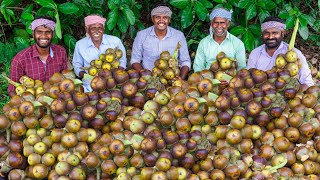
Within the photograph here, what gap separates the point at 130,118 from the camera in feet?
7.82

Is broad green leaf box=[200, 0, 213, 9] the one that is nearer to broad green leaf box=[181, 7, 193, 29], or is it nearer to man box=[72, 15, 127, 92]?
broad green leaf box=[181, 7, 193, 29]

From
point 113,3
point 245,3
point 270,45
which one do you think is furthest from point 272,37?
point 113,3

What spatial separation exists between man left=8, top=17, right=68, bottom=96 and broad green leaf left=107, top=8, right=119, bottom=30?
56cm

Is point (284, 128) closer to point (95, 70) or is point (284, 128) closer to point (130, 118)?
point (130, 118)

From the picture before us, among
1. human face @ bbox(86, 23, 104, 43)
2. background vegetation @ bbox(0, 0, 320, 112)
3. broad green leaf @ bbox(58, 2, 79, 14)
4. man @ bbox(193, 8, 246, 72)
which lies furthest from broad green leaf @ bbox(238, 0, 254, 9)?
broad green leaf @ bbox(58, 2, 79, 14)

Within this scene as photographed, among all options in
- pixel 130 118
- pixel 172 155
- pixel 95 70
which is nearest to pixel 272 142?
pixel 172 155

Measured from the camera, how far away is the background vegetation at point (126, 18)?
4.09 meters

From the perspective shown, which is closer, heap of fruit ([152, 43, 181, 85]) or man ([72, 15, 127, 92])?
heap of fruit ([152, 43, 181, 85])

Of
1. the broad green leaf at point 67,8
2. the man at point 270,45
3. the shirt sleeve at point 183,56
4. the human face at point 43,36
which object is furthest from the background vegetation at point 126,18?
the man at point 270,45

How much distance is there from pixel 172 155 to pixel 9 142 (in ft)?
2.91

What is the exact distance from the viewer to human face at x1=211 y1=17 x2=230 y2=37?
3.83 metres

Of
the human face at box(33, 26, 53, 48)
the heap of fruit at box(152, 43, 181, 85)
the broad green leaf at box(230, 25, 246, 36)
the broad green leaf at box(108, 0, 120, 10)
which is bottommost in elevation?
the heap of fruit at box(152, 43, 181, 85)

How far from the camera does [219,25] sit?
3861 millimetres

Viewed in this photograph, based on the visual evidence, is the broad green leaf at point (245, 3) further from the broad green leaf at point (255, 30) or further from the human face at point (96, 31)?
the human face at point (96, 31)
